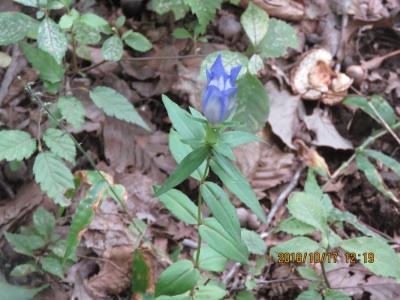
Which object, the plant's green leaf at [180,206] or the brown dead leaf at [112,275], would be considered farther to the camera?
the brown dead leaf at [112,275]

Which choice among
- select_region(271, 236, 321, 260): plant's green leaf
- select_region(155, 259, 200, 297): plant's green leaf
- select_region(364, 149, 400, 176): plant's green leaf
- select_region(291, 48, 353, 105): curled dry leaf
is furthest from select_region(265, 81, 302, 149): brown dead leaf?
select_region(155, 259, 200, 297): plant's green leaf

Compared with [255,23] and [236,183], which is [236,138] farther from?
[255,23]

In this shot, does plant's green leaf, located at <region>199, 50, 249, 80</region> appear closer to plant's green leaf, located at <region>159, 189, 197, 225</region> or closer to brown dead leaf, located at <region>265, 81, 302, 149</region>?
brown dead leaf, located at <region>265, 81, 302, 149</region>

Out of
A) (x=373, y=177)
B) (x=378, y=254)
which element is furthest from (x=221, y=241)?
(x=373, y=177)

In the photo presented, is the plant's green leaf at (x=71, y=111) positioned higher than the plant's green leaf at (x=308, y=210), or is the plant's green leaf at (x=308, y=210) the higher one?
the plant's green leaf at (x=71, y=111)

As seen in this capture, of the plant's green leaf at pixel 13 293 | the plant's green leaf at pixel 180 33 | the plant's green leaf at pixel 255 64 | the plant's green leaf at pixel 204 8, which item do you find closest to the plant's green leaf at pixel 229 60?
the plant's green leaf at pixel 255 64

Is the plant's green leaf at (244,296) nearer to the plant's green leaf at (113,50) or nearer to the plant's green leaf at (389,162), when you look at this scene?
the plant's green leaf at (389,162)
